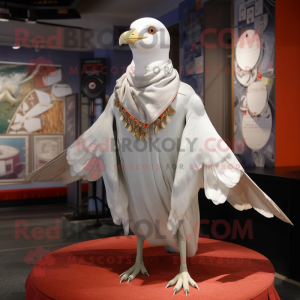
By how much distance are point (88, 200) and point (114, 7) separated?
103 inches

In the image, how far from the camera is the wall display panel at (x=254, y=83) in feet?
11.4

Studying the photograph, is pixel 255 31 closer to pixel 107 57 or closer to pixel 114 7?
pixel 114 7

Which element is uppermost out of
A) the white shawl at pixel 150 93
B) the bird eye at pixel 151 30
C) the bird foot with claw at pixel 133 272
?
the bird eye at pixel 151 30

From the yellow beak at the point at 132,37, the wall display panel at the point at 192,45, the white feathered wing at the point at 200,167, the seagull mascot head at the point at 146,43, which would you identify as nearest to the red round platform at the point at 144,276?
the white feathered wing at the point at 200,167

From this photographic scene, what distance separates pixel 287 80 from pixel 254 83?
0.31 metres

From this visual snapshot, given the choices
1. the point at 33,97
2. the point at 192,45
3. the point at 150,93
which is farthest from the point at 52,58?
the point at 150,93

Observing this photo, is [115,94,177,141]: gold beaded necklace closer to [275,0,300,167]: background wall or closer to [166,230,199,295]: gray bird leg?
[166,230,199,295]: gray bird leg

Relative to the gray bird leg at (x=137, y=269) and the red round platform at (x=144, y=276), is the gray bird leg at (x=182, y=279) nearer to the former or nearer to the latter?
the red round platform at (x=144, y=276)

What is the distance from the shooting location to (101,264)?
192 centimetres

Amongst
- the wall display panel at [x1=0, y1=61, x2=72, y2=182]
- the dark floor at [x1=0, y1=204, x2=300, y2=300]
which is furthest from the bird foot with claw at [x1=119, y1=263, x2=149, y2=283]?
the wall display panel at [x1=0, y1=61, x2=72, y2=182]

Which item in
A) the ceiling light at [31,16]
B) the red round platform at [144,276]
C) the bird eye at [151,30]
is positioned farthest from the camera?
the ceiling light at [31,16]

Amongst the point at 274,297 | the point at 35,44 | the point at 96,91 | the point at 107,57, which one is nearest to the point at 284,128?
the point at 274,297

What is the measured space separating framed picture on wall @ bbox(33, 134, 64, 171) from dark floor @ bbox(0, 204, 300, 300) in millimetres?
712

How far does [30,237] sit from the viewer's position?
412 cm
